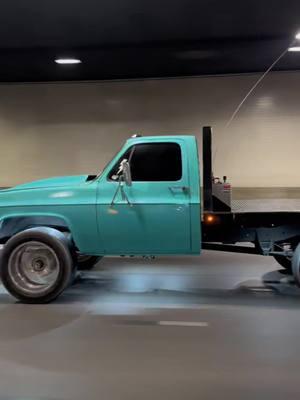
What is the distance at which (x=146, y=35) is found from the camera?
836 cm

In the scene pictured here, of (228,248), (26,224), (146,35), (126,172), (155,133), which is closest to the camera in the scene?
(126,172)

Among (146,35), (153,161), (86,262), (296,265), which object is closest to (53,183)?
(153,161)

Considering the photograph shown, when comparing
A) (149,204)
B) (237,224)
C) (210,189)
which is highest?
(210,189)

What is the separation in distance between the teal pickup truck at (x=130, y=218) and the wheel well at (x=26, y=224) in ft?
0.05

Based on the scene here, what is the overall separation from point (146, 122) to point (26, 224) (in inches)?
270

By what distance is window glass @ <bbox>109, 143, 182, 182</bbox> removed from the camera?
596 cm

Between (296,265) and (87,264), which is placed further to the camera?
(87,264)

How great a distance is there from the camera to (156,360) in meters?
4.12

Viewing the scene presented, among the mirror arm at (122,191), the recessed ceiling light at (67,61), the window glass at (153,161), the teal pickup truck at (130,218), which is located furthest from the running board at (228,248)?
the recessed ceiling light at (67,61)

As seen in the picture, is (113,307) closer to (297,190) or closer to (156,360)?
(156,360)

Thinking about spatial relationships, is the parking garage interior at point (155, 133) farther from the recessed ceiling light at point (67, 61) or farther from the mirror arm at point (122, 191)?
the mirror arm at point (122, 191)

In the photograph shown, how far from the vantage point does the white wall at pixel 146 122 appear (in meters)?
11.9

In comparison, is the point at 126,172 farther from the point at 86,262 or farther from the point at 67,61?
the point at 67,61

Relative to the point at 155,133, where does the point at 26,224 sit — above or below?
below
